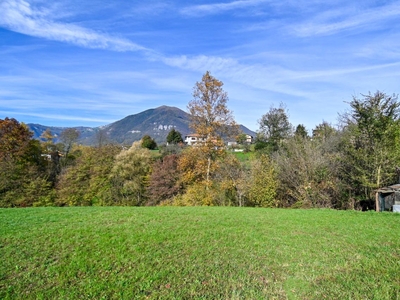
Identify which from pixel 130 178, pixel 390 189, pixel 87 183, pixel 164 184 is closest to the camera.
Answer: pixel 390 189

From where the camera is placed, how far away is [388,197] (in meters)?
15.7

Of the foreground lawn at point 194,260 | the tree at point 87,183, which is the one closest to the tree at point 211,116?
the foreground lawn at point 194,260

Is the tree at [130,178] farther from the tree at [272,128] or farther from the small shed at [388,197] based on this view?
the small shed at [388,197]

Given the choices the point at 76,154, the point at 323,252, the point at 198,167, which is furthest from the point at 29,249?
the point at 76,154

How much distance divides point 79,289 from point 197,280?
222 centimetres

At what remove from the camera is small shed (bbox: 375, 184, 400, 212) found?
15125mm

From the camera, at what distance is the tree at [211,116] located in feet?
64.8

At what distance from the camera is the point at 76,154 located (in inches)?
1639

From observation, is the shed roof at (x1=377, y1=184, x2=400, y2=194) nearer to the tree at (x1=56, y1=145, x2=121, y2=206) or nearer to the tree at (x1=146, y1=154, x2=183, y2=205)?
the tree at (x1=146, y1=154, x2=183, y2=205)

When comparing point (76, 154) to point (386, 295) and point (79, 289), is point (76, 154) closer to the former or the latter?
point (79, 289)

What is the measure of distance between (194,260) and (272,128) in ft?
100

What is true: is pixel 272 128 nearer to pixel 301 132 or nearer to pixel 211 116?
pixel 301 132

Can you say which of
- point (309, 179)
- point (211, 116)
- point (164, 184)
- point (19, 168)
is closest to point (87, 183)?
point (19, 168)

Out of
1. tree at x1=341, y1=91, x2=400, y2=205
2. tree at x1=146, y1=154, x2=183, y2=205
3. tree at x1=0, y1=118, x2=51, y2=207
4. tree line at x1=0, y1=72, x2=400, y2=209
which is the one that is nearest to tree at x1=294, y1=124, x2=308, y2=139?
tree line at x1=0, y1=72, x2=400, y2=209
